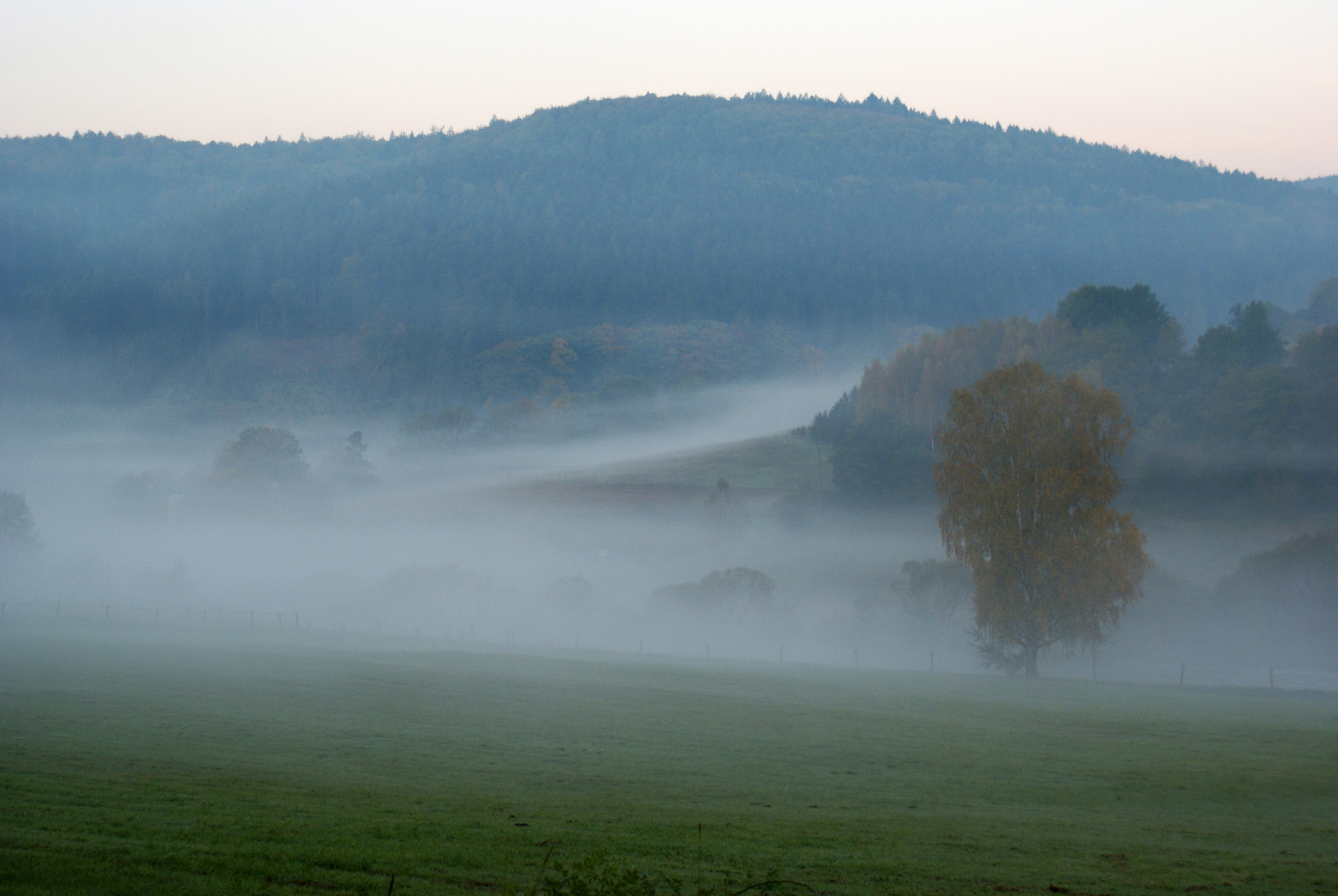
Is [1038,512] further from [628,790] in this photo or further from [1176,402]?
→ [1176,402]

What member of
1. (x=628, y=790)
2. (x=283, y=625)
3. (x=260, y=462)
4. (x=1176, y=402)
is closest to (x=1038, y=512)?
(x=628, y=790)

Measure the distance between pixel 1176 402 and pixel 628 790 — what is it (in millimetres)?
114325

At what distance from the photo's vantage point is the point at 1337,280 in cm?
15662

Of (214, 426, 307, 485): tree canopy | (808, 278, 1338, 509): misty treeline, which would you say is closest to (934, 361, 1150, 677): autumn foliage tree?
(808, 278, 1338, 509): misty treeline

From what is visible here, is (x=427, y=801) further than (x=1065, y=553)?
No

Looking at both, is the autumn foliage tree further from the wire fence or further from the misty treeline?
the misty treeline

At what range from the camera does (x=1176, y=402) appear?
113625 millimetres

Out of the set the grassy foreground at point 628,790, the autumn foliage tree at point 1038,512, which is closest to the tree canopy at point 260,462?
the autumn foliage tree at point 1038,512

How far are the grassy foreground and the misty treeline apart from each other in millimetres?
79069

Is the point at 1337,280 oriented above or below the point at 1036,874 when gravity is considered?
above

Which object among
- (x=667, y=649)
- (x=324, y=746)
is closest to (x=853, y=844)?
Result: (x=324, y=746)

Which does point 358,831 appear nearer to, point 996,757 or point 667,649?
point 996,757

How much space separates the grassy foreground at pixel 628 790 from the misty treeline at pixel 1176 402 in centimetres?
7907

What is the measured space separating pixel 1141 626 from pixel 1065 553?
29.5 meters
